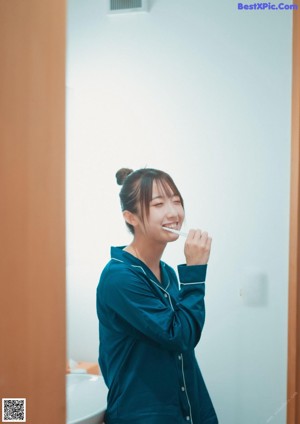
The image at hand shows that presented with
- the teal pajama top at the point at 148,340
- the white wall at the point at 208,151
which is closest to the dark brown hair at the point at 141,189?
the teal pajama top at the point at 148,340

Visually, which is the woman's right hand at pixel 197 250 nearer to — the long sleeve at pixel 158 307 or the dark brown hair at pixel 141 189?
the long sleeve at pixel 158 307

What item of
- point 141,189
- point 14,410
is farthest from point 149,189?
point 14,410

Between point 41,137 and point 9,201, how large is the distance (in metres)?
0.10

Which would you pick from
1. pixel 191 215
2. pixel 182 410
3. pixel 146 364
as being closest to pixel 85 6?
pixel 191 215

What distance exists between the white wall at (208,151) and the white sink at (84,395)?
0.28 ft

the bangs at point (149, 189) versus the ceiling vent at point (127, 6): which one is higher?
the ceiling vent at point (127, 6)

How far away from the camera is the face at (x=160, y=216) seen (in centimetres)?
105

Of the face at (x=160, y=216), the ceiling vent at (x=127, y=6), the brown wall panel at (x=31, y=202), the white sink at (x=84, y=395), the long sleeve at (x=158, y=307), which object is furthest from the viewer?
the ceiling vent at (x=127, y=6)

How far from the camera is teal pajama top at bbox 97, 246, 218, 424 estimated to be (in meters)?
0.92

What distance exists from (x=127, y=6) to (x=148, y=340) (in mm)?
1015

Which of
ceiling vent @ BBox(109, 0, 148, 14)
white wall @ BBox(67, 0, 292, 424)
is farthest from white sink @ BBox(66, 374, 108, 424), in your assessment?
ceiling vent @ BBox(109, 0, 148, 14)

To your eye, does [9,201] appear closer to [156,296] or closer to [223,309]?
[156,296]

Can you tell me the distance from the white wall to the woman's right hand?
44 centimetres

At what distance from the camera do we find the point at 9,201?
25.3 inches
